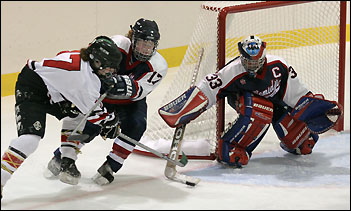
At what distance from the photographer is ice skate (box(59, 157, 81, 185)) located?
424 centimetres

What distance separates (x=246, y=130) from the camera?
460cm

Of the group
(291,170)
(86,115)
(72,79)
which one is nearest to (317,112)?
(291,170)

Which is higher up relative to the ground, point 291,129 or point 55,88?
point 55,88

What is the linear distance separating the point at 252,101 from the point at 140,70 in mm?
638

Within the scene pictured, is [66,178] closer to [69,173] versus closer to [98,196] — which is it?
[69,173]

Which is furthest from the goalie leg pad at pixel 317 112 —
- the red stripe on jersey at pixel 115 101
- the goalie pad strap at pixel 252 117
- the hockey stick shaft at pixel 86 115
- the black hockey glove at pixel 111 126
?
the hockey stick shaft at pixel 86 115

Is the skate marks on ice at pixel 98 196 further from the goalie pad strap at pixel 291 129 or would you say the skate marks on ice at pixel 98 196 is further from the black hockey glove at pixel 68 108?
the goalie pad strap at pixel 291 129

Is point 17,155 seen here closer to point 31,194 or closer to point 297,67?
point 31,194

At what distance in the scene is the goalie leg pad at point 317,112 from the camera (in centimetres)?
466

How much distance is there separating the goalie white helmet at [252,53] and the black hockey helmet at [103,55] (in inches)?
31.0

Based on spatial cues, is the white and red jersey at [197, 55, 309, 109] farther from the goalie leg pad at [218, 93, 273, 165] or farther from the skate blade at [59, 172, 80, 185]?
the skate blade at [59, 172, 80, 185]

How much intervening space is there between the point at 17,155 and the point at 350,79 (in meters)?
3.59

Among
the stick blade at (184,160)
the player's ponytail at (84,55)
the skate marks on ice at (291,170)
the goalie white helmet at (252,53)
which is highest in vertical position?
the player's ponytail at (84,55)

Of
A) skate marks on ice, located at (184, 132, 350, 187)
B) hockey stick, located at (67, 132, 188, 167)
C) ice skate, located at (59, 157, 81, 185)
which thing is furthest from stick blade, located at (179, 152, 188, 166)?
ice skate, located at (59, 157, 81, 185)
